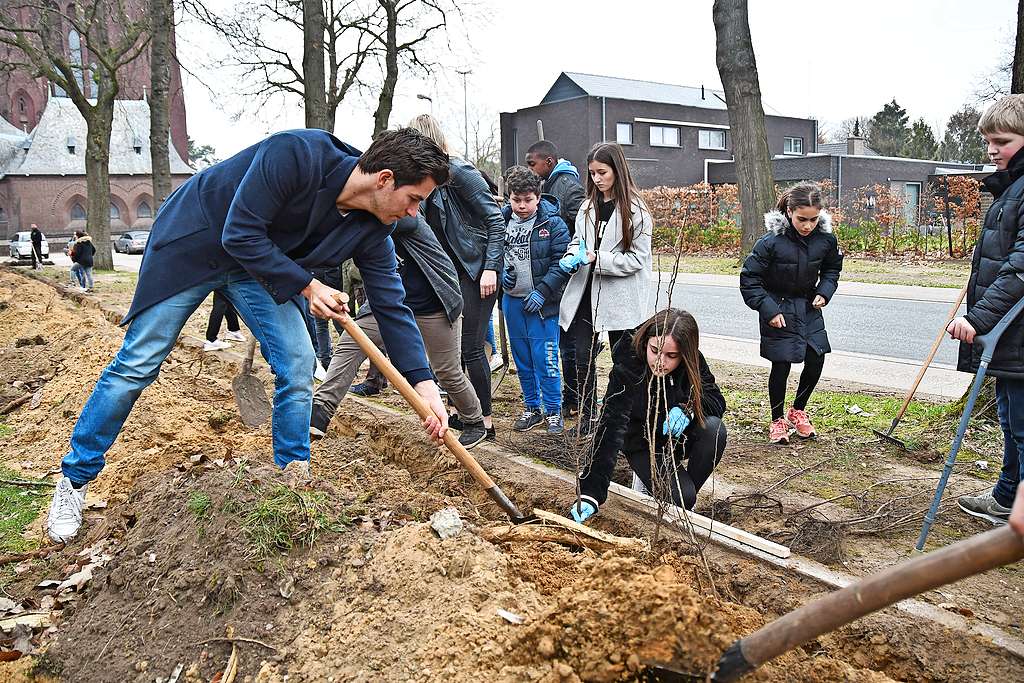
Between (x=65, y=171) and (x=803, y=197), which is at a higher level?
(x=65, y=171)

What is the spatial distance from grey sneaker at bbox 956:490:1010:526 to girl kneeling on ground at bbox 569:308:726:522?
1296 mm

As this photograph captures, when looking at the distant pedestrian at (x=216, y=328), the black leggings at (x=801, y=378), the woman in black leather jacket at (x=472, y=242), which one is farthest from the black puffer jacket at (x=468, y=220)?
the distant pedestrian at (x=216, y=328)

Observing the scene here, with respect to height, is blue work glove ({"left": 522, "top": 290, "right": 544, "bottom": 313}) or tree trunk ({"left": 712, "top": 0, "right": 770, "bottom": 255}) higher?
tree trunk ({"left": 712, "top": 0, "right": 770, "bottom": 255})

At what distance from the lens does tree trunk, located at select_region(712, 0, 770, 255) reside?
12703mm

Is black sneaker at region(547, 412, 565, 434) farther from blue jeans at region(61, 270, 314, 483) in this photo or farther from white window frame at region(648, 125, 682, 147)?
white window frame at region(648, 125, 682, 147)

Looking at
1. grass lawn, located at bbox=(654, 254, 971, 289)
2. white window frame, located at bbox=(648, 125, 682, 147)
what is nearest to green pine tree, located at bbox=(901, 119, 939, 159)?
white window frame, located at bbox=(648, 125, 682, 147)

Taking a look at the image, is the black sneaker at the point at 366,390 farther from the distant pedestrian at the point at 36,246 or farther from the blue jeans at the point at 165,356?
the distant pedestrian at the point at 36,246

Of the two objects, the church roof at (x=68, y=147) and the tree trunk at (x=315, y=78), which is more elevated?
the church roof at (x=68, y=147)

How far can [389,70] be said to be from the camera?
790 inches

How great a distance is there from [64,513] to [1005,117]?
15.4ft

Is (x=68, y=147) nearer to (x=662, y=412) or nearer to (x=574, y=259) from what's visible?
(x=574, y=259)

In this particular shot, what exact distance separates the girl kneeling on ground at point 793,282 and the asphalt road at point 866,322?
11.4ft

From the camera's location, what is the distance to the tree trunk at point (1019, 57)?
5.74 m

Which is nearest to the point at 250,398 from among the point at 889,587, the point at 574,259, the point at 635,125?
the point at 574,259
